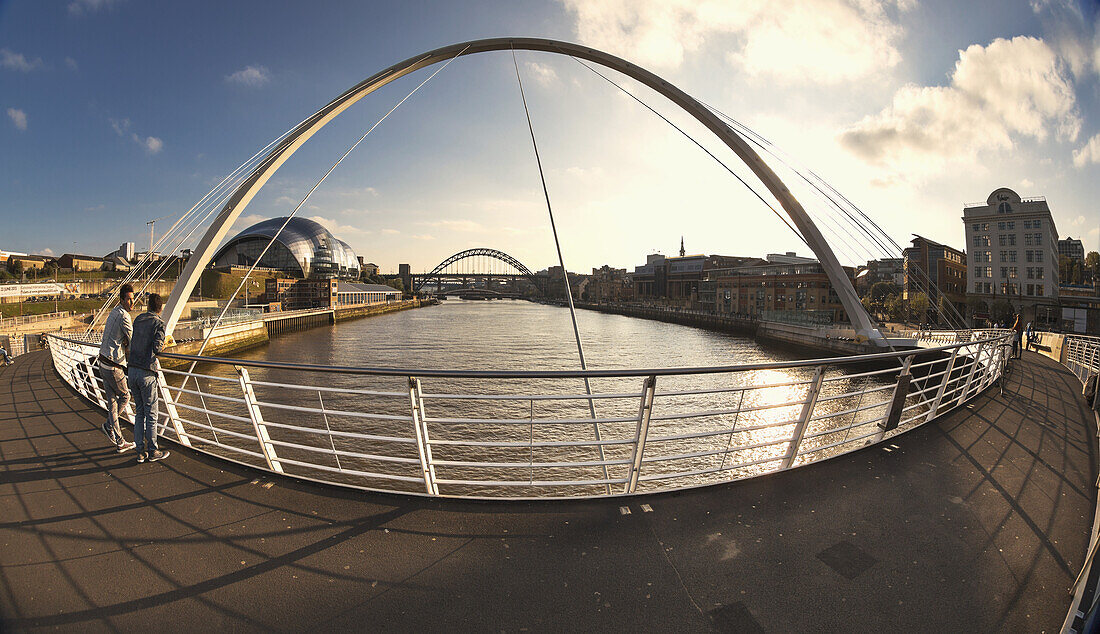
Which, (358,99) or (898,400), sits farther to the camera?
(358,99)

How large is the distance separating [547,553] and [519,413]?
10875 millimetres

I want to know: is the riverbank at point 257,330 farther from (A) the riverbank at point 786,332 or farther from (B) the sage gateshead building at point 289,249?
(A) the riverbank at point 786,332

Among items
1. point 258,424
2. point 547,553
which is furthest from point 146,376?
point 547,553

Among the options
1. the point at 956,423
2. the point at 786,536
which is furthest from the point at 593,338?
the point at 786,536

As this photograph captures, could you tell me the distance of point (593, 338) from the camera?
3788 cm

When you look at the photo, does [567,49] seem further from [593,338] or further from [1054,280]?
[1054,280]

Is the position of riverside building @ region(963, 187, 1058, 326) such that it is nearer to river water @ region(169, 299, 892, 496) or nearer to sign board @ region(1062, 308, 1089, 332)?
sign board @ region(1062, 308, 1089, 332)

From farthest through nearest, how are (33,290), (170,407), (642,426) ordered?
(33,290) < (170,407) < (642,426)

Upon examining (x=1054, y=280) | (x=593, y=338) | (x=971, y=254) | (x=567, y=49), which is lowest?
(x=593, y=338)

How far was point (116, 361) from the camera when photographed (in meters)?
3.87

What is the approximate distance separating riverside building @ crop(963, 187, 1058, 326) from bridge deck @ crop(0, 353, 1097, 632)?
4410cm

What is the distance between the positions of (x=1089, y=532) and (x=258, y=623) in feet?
14.6

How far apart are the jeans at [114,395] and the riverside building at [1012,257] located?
4811 centimetres

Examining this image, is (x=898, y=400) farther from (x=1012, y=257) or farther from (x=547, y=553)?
(x=1012, y=257)
